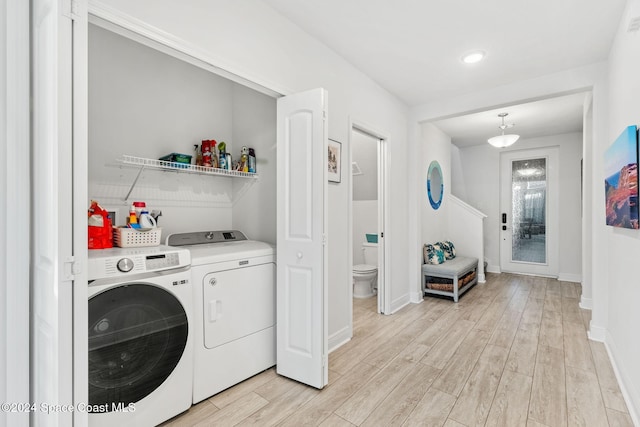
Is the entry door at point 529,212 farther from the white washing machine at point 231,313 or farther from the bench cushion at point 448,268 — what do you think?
the white washing machine at point 231,313

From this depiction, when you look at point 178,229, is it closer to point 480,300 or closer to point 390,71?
point 390,71

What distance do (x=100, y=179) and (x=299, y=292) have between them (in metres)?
Result: 1.57

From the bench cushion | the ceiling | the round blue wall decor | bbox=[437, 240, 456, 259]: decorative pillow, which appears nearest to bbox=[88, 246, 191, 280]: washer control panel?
the ceiling

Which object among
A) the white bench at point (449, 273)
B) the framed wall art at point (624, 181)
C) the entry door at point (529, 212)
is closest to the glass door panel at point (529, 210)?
the entry door at point (529, 212)

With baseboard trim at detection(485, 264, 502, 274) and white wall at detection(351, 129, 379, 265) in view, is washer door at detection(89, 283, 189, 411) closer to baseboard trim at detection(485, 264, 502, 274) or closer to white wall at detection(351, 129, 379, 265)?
white wall at detection(351, 129, 379, 265)

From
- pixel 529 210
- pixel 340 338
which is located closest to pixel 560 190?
pixel 529 210

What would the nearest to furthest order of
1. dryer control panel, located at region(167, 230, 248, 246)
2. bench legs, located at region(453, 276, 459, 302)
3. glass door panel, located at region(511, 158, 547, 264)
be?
dryer control panel, located at region(167, 230, 248, 246) → bench legs, located at region(453, 276, 459, 302) → glass door panel, located at region(511, 158, 547, 264)

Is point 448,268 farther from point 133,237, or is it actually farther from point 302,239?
point 133,237

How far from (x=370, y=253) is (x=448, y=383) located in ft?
8.10

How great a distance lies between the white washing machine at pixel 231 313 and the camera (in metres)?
1.87

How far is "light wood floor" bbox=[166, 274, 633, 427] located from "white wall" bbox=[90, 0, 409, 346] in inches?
20.1

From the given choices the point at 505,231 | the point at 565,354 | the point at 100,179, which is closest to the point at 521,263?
the point at 505,231

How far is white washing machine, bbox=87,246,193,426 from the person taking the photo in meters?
1.44

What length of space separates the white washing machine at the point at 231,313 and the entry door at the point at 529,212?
5.39 m
